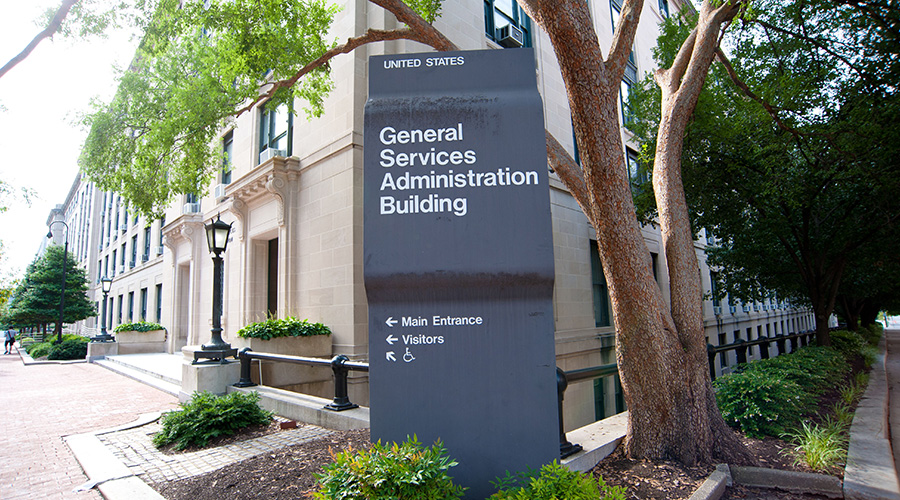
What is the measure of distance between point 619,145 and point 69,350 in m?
28.1

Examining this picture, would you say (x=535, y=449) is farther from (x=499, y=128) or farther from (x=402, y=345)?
(x=499, y=128)

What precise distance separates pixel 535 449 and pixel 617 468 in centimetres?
196

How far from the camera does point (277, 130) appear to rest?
15.0 metres

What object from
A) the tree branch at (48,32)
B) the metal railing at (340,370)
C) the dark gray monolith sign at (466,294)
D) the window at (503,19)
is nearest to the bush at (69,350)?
the tree branch at (48,32)

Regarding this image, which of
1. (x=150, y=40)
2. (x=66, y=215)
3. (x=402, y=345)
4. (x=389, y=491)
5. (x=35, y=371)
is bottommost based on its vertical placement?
(x=35, y=371)

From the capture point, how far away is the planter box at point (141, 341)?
2095cm

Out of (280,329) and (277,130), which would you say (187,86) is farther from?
(277,130)

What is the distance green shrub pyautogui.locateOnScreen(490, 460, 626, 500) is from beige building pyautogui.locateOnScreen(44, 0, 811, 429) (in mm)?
7961

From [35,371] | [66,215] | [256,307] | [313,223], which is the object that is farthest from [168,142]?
[66,215]

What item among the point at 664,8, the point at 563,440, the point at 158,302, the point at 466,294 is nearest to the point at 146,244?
the point at 158,302

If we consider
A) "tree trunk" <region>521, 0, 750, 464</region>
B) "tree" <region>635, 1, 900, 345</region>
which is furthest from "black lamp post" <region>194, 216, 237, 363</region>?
"tree" <region>635, 1, 900, 345</region>

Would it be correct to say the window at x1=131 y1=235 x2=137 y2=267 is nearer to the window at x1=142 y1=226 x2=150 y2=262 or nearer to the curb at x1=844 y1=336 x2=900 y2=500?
the window at x1=142 y1=226 x2=150 y2=262

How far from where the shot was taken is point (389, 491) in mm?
2650

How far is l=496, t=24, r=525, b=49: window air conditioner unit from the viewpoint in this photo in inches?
589
